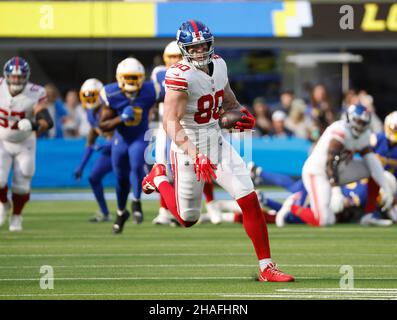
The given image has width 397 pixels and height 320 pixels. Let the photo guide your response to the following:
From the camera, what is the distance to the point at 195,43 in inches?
297

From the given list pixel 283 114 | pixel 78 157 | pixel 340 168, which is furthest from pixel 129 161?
pixel 283 114

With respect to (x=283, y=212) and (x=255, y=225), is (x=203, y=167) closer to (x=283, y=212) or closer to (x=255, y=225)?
(x=255, y=225)

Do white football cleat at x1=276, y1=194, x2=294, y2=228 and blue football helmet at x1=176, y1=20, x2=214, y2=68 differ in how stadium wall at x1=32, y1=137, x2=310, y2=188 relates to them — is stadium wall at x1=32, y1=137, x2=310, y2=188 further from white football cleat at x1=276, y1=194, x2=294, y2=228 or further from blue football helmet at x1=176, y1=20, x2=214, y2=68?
blue football helmet at x1=176, y1=20, x2=214, y2=68

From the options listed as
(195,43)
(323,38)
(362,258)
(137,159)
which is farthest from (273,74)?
(195,43)

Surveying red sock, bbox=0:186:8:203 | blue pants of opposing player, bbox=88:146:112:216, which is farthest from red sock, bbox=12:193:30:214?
blue pants of opposing player, bbox=88:146:112:216

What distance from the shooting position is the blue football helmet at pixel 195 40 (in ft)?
24.8

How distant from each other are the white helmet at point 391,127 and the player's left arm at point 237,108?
4504mm

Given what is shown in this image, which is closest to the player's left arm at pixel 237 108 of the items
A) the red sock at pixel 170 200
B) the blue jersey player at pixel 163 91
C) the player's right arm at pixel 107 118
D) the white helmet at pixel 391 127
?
the red sock at pixel 170 200

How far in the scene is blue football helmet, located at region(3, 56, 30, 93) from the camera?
11.3 meters

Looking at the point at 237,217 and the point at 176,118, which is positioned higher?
the point at 176,118

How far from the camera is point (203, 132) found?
783 centimetres

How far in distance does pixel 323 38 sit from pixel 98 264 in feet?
36.6

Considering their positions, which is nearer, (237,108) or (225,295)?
(225,295)

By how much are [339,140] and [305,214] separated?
0.91 meters
